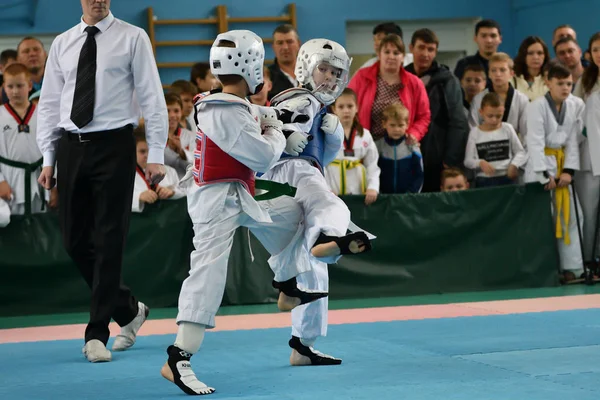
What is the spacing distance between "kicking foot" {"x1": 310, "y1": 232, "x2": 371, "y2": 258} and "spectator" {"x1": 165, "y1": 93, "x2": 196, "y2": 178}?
3.68 m

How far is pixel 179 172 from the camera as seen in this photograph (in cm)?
770

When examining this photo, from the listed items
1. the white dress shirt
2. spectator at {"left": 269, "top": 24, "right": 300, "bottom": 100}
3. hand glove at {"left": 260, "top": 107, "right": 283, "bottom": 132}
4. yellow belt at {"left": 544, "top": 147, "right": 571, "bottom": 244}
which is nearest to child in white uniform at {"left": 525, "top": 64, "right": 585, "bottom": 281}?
yellow belt at {"left": 544, "top": 147, "right": 571, "bottom": 244}

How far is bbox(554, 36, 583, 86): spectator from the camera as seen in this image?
8797 millimetres

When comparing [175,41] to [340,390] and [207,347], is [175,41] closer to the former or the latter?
[207,347]

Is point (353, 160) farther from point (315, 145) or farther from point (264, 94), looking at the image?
point (315, 145)

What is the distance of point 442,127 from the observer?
8211mm

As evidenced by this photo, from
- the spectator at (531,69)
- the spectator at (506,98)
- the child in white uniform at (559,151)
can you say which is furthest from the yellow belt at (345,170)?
the spectator at (531,69)

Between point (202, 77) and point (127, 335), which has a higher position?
point (202, 77)

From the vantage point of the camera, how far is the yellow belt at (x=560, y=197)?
8.02 metres

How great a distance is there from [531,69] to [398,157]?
2.06 m

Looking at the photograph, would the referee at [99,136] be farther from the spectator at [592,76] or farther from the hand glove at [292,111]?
the spectator at [592,76]

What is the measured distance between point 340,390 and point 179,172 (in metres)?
4.19

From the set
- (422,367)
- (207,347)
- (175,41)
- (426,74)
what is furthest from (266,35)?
(422,367)

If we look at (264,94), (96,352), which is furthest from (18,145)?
(96,352)
